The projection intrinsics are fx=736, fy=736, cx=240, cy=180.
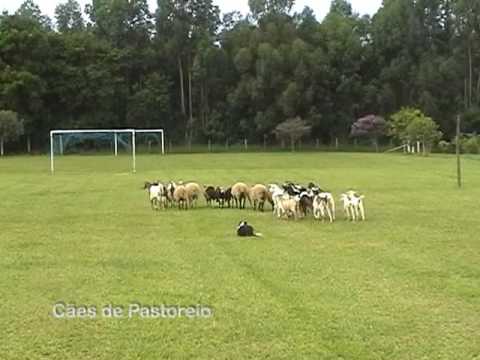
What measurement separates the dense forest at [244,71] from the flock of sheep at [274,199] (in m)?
46.1

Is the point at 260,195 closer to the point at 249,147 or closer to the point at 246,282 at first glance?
the point at 246,282

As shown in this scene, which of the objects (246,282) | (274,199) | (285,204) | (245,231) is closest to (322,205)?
(285,204)

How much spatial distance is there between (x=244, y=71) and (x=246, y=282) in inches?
2306

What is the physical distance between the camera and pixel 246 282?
8.91 m

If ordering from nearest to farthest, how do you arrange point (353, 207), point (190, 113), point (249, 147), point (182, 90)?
point (353, 207) → point (249, 147) → point (182, 90) → point (190, 113)

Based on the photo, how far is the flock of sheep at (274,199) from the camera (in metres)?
15.3

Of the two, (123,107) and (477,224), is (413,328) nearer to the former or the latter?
(477,224)

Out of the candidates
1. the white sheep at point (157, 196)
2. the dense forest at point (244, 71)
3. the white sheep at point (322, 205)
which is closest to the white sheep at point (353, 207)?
the white sheep at point (322, 205)

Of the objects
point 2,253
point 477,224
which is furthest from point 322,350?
point 477,224

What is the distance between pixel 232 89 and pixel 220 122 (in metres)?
3.21

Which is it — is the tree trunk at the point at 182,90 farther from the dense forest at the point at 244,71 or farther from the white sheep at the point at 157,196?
the white sheep at the point at 157,196

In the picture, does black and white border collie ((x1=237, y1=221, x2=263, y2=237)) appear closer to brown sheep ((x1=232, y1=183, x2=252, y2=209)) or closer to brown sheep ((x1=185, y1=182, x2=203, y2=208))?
brown sheep ((x1=232, y1=183, x2=252, y2=209))

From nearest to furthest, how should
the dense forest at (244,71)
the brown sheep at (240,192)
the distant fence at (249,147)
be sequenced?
the brown sheep at (240,192)
the distant fence at (249,147)
the dense forest at (244,71)

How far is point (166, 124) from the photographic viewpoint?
69.3 m
